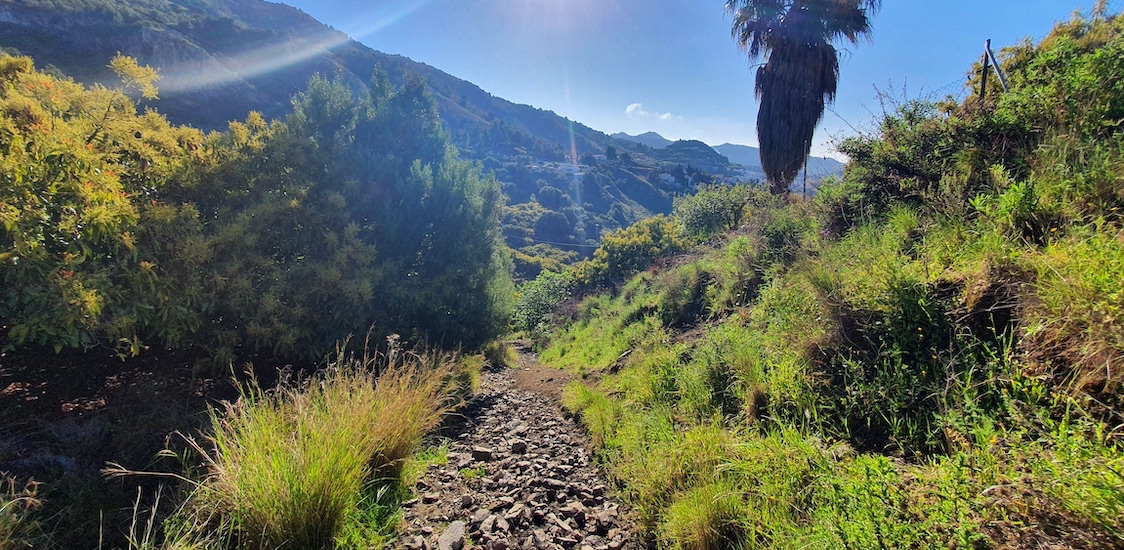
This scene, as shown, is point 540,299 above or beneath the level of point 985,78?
beneath

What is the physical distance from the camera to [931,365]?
2.94 meters

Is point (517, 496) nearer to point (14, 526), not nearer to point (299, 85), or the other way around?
point (14, 526)

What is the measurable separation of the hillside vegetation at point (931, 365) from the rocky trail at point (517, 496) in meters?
0.33

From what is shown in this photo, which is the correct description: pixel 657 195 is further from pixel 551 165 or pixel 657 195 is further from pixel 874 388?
pixel 874 388

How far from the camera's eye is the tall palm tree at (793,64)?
12836 mm

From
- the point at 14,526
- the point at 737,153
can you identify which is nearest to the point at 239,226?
the point at 14,526

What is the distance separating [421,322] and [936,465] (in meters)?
9.70

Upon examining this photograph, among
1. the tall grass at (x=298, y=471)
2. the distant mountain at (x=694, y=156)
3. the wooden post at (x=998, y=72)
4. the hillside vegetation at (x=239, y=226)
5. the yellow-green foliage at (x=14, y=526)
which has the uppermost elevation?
the distant mountain at (x=694, y=156)

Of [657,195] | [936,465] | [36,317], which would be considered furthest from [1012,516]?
[657,195]

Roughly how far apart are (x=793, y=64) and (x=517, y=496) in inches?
593

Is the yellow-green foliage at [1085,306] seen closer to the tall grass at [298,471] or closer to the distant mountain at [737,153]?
the tall grass at [298,471]

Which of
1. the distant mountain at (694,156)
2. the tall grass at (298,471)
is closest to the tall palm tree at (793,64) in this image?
the tall grass at (298,471)

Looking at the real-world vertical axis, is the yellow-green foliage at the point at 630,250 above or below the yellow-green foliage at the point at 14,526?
above

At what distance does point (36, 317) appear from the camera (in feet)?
13.0
